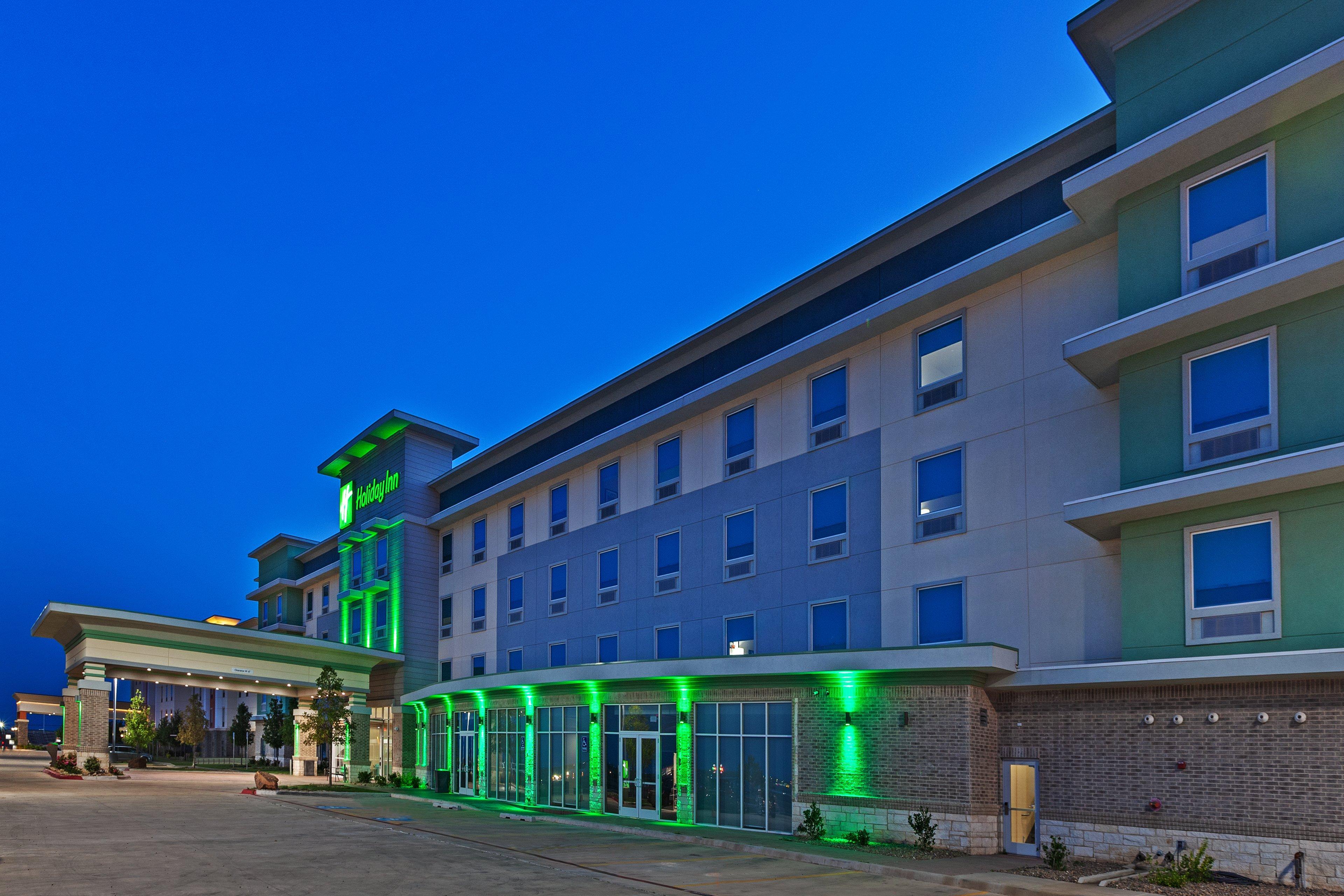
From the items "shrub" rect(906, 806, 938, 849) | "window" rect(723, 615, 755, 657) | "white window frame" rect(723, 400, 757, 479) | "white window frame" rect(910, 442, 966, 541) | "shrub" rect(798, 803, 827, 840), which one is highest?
"white window frame" rect(723, 400, 757, 479)

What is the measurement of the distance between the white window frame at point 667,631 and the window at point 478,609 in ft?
44.1

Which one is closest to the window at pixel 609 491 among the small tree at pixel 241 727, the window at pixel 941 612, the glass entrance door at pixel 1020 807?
the window at pixel 941 612

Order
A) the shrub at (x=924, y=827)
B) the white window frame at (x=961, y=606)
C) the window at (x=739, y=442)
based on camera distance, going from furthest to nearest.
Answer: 1. the window at (x=739, y=442)
2. the white window frame at (x=961, y=606)
3. the shrub at (x=924, y=827)

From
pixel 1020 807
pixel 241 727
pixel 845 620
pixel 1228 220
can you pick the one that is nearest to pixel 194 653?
pixel 845 620

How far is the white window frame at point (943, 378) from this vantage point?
78.4 feet

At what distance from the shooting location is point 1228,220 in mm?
18422

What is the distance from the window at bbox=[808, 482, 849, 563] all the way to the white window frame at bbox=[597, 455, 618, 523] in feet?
33.3

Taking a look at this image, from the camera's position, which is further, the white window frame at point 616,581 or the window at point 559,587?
the window at point 559,587

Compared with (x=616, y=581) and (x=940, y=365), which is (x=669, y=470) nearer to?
(x=616, y=581)

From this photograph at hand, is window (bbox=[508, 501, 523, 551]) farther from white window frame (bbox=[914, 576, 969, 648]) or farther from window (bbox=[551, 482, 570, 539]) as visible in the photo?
white window frame (bbox=[914, 576, 969, 648])

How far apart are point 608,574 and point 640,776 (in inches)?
345

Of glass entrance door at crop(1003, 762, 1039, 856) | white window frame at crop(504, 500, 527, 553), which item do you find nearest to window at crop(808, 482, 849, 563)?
glass entrance door at crop(1003, 762, 1039, 856)

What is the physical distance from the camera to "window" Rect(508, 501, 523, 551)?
42.6m

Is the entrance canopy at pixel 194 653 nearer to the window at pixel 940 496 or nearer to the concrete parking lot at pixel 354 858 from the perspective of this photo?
the concrete parking lot at pixel 354 858
